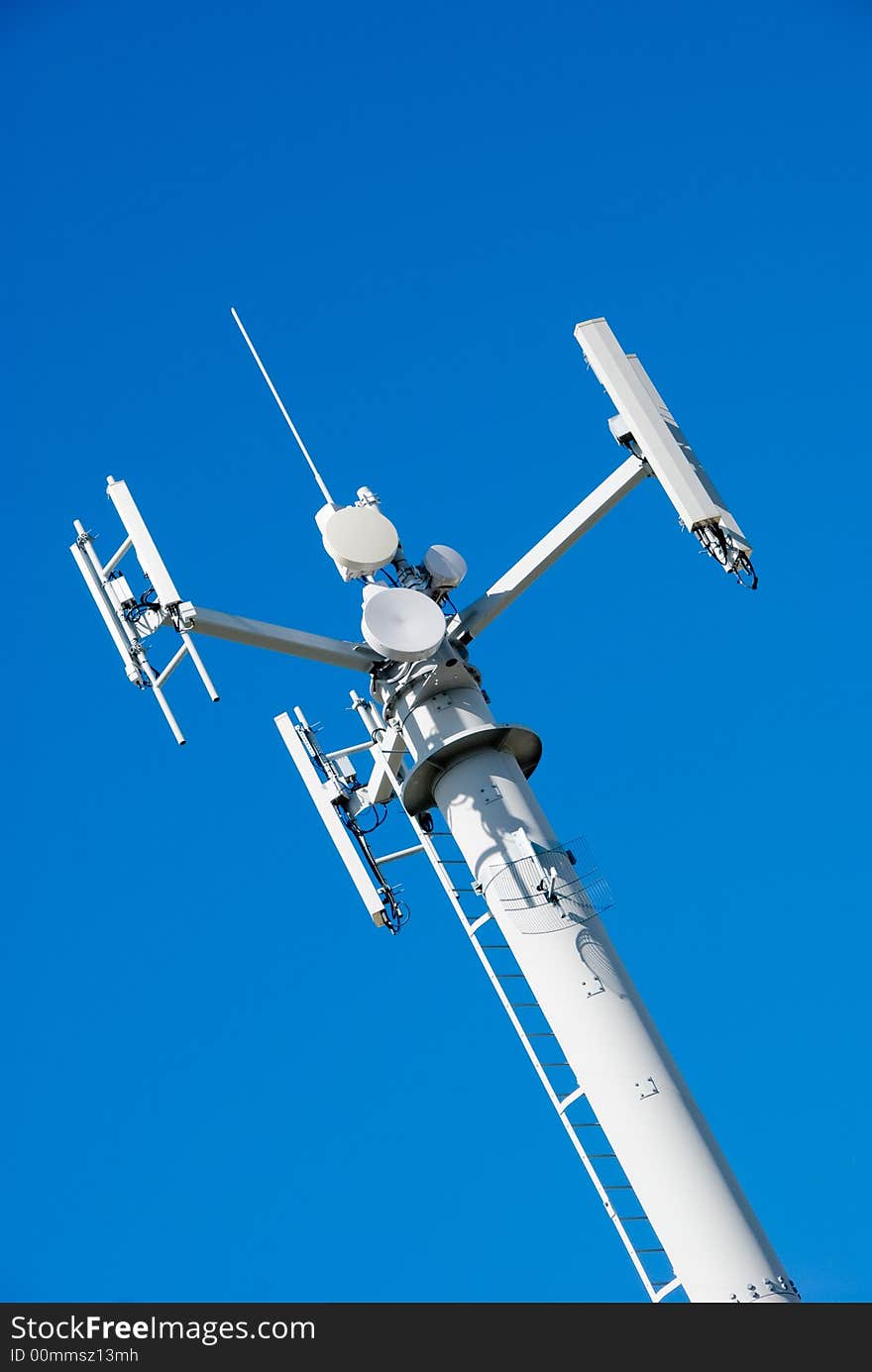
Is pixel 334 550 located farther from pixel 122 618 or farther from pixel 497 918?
pixel 497 918

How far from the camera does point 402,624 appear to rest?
29.1 m

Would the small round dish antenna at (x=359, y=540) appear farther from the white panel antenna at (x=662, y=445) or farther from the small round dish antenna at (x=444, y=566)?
the white panel antenna at (x=662, y=445)

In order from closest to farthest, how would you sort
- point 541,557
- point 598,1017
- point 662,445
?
1. point 598,1017
2. point 662,445
3. point 541,557

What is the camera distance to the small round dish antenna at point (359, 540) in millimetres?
30797

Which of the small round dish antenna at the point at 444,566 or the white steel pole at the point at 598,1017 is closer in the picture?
the white steel pole at the point at 598,1017

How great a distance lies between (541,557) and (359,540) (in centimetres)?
324

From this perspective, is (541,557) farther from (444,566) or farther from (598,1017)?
(598,1017)

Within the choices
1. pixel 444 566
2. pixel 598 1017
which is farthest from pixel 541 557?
pixel 598 1017

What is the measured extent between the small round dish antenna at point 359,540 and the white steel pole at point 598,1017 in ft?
8.22

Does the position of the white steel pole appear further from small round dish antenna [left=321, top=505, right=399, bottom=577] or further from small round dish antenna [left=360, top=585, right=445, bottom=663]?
small round dish antenna [left=321, top=505, right=399, bottom=577]

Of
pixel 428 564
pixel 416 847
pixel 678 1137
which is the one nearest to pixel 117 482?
pixel 428 564

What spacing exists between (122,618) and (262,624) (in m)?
2.32

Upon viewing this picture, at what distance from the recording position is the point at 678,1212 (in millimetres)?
25016

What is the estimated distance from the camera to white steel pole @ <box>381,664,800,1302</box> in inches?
977
